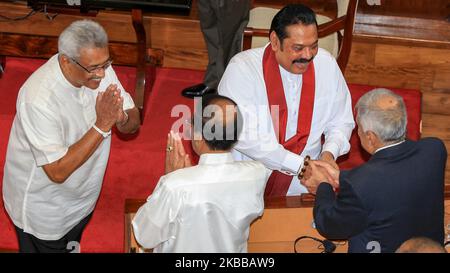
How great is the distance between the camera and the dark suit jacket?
296cm

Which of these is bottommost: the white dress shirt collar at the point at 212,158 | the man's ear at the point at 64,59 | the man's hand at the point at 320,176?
the man's hand at the point at 320,176

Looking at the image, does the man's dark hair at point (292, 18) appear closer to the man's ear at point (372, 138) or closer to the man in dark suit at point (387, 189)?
the man in dark suit at point (387, 189)

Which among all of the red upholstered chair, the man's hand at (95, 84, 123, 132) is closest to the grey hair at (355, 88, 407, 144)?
the man's hand at (95, 84, 123, 132)

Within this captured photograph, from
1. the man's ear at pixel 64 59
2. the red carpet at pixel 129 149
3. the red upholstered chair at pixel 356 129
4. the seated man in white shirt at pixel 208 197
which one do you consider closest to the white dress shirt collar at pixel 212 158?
the seated man in white shirt at pixel 208 197

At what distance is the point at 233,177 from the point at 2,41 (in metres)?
2.50

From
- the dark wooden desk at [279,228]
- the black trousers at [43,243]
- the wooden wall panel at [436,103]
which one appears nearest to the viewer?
the dark wooden desk at [279,228]

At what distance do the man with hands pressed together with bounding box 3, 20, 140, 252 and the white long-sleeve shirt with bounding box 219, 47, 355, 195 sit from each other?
1.92 ft

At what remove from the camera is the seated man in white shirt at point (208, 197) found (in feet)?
9.60

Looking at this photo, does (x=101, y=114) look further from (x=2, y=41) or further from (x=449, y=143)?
(x=449, y=143)

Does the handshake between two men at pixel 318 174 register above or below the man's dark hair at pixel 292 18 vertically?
below

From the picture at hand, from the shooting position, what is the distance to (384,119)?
3055 mm

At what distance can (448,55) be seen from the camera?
5.52 m

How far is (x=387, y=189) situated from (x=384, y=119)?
11.4 inches

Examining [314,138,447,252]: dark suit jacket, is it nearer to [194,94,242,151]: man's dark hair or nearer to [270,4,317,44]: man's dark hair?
[194,94,242,151]: man's dark hair
